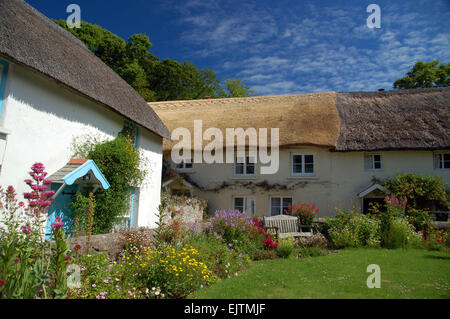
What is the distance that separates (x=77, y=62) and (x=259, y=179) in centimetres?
1016

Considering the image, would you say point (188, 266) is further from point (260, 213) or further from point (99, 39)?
point (99, 39)

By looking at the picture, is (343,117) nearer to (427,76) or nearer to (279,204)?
(279,204)

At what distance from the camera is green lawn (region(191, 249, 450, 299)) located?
5258 millimetres

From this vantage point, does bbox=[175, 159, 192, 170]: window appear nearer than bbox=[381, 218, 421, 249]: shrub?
No

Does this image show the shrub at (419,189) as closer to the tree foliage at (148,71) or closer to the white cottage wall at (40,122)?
the white cottage wall at (40,122)

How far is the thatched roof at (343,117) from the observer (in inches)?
573

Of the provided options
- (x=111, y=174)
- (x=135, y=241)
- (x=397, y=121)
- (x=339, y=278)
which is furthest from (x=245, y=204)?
(x=339, y=278)

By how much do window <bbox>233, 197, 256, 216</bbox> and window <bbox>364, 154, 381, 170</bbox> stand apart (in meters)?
5.94

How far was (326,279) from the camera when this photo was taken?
6.22 metres

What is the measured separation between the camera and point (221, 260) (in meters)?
7.23

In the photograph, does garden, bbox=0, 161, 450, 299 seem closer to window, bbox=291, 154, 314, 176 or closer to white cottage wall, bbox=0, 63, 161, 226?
white cottage wall, bbox=0, 63, 161, 226

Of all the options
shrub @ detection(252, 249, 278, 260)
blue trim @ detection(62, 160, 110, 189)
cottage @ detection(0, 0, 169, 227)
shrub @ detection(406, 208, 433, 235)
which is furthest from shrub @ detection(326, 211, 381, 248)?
cottage @ detection(0, 0, 169, 227)
